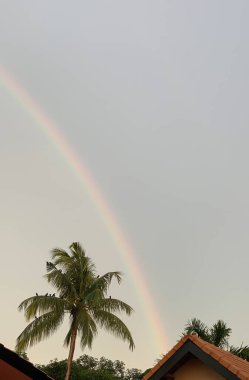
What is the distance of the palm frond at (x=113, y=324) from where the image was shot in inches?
888

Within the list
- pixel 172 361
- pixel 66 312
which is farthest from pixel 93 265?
pixel 172 361

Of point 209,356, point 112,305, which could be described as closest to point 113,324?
point 112,305

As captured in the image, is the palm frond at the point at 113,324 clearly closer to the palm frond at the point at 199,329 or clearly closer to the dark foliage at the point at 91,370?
the palm frond at the point at 199,329

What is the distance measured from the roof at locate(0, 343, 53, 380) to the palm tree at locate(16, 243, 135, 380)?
45.9 feet

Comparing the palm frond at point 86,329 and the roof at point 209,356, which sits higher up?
the palm frond at point 86,329

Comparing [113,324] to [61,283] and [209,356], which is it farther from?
[209,356]

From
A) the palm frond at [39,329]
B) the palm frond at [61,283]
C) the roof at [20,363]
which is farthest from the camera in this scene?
the palm frond at [61,283]

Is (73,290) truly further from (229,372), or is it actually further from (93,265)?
(229,372)

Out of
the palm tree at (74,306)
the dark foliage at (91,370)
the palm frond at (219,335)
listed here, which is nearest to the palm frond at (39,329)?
the palm tree at (74,306)

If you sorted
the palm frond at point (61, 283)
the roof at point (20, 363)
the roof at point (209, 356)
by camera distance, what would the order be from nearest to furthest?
the roof at point (20, 363), the roof at point (209, 356), the palm frond at point (61, 283)

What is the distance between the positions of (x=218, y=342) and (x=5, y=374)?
715 inches

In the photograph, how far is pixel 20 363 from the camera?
26.8ft

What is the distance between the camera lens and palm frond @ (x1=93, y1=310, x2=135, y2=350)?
22.5m

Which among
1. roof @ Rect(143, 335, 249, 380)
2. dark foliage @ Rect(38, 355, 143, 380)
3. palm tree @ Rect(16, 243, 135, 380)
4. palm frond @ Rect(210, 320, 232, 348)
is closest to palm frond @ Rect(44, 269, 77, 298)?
palm tree @ Rect(16, 243, 135, 380)
